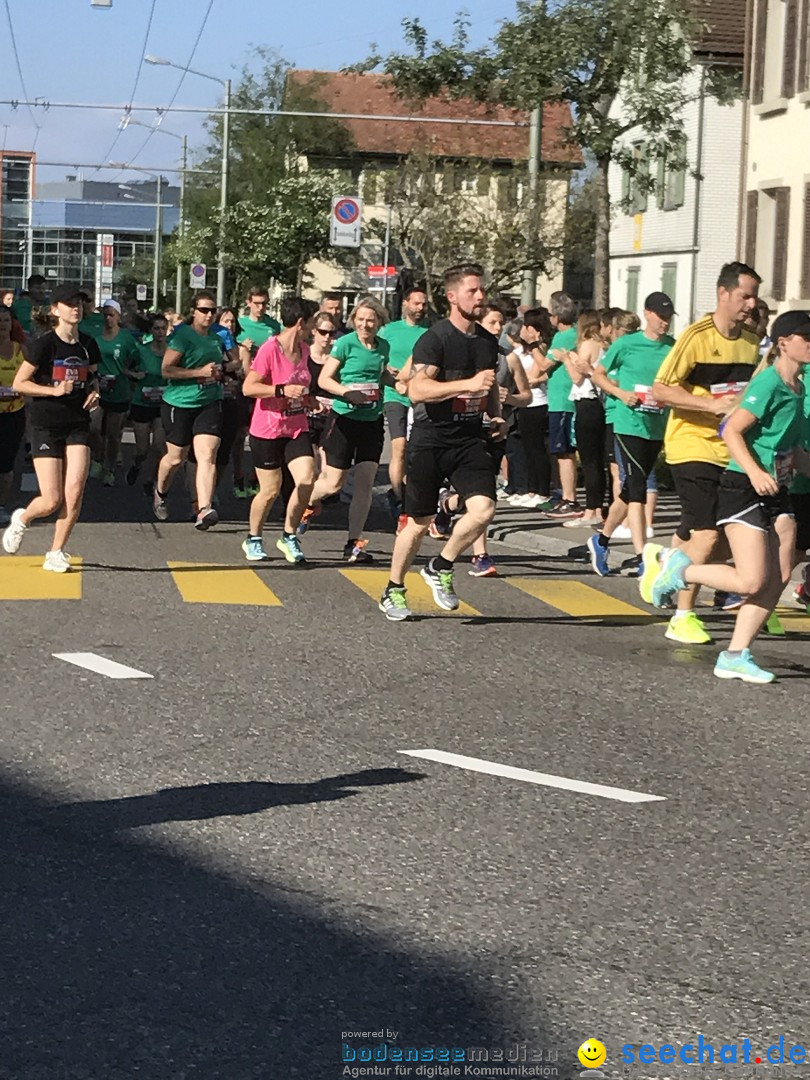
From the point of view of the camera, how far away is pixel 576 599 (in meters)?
13.6

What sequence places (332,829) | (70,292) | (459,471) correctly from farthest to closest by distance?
1. (70,292)
2. (459,471)
3. (332,829)

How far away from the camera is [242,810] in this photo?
6.75 m

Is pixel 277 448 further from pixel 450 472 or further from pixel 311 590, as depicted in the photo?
pixel 450 472

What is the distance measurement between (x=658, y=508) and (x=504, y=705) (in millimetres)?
10771

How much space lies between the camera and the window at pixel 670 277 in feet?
156

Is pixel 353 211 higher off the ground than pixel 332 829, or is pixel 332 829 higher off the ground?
pixel 353 211

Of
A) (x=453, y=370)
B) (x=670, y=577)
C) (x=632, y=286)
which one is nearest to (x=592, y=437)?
(x=453, y=370)

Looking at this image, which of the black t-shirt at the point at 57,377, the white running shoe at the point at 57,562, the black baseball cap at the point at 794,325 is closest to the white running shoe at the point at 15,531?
the white running shoe at the point at 57,562

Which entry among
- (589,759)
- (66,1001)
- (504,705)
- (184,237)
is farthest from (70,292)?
(184,237)

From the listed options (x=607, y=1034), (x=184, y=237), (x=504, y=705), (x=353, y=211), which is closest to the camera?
(x=607, y=1034)

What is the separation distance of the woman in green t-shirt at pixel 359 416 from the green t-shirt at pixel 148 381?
5.93m

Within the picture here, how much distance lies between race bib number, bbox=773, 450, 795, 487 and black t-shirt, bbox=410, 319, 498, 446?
216 cm

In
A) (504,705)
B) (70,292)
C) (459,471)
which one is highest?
(70,292)

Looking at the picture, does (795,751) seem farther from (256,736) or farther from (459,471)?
(459,471)
